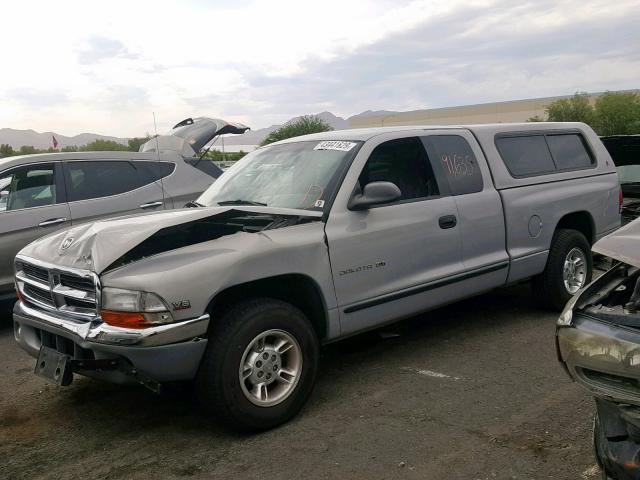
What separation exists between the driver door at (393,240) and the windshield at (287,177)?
0.14m

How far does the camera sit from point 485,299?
668cm

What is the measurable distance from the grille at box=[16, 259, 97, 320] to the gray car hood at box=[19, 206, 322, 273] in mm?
67

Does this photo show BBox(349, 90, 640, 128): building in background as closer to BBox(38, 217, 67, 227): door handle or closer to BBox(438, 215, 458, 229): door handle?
BBox(38, 217, 67, 227): door handle

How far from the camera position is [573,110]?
6034cm

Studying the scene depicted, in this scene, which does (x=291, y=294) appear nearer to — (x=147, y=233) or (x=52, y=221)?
(x=147, y=233)

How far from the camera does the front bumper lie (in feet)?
11.0

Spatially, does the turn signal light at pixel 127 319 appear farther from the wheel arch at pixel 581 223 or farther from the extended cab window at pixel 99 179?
the wheel arch at pixel 581 223

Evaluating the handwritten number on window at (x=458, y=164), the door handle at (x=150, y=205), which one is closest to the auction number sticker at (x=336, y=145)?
the handwritten number on window at (x=458, y=164)

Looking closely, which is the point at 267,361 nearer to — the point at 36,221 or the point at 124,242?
the point at 124,242

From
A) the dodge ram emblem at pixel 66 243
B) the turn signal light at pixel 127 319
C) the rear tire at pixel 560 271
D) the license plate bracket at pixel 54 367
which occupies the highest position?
the dodge ram emblem at pixel 66 243

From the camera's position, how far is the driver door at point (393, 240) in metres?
4.20

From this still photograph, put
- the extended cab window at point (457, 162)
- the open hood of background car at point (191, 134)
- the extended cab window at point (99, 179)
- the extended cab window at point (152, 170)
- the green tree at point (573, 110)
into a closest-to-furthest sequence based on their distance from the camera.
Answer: the extended cab window at point (457, 162)
the extended cab window at point (99, 179)
the extended cab window at point (152, 170)
the open hood of background car at point (191, 134)
the green tree at point (573, 110)

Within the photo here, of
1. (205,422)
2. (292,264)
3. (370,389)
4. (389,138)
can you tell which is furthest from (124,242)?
(389,138)

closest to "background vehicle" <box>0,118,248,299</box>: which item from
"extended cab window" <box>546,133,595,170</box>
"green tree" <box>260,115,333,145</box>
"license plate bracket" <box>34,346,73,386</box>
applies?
"license plate bracket" <box>34,346,73,386</box>
